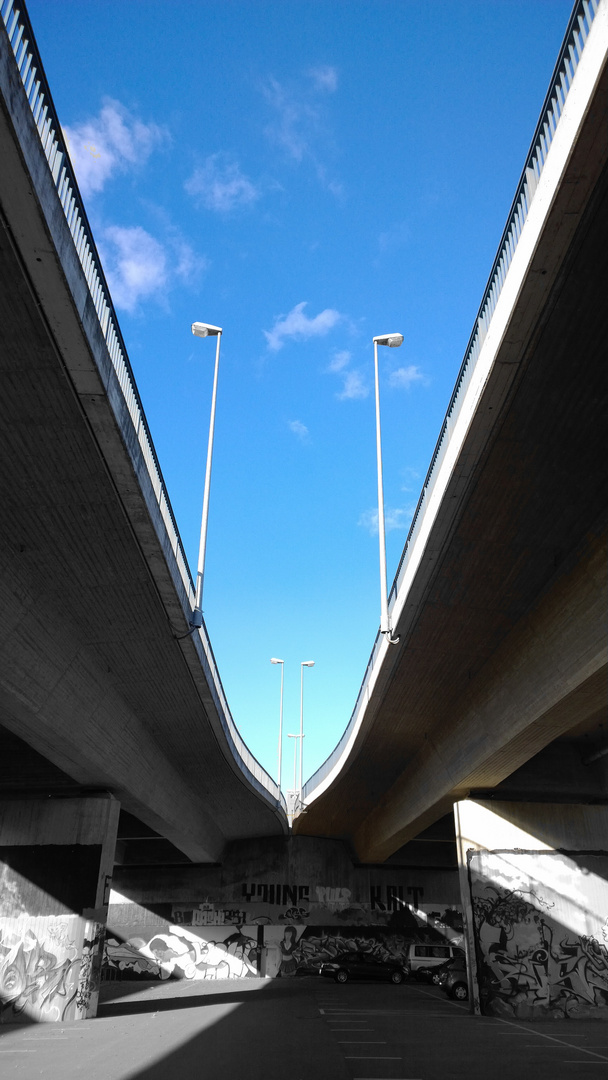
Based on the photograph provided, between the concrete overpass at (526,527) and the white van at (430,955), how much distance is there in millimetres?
17673

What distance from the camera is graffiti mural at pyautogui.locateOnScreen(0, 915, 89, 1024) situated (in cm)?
1998

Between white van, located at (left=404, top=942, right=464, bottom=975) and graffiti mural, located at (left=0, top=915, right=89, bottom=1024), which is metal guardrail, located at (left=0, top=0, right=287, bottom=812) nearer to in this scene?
graffiti mural, located at (left=0, top=915, right=89, bottom=1024)

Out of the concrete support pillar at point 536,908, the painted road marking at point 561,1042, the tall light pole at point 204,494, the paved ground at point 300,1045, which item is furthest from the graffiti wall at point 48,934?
the painted road marking at point 561,1042

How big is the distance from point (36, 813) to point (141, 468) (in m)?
15.5

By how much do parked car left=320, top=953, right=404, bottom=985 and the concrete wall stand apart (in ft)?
13.0

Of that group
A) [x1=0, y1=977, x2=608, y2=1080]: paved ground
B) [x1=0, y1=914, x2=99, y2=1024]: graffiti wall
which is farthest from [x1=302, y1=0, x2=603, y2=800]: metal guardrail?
[x1=0, y1=914, x2=99, y2=1024]: graffiti wall

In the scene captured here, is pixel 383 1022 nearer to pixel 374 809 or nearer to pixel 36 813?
pixel 36 813

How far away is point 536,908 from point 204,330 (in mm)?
20659

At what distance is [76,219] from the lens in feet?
26.6

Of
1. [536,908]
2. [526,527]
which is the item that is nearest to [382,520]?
[526,527]

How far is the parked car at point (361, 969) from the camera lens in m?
39.2

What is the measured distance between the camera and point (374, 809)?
121 feet

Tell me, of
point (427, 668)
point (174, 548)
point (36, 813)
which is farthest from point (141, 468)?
point (36, 813)

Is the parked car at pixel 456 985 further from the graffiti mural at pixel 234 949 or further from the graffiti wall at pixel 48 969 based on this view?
the graffiti wall at pixel 48 969
